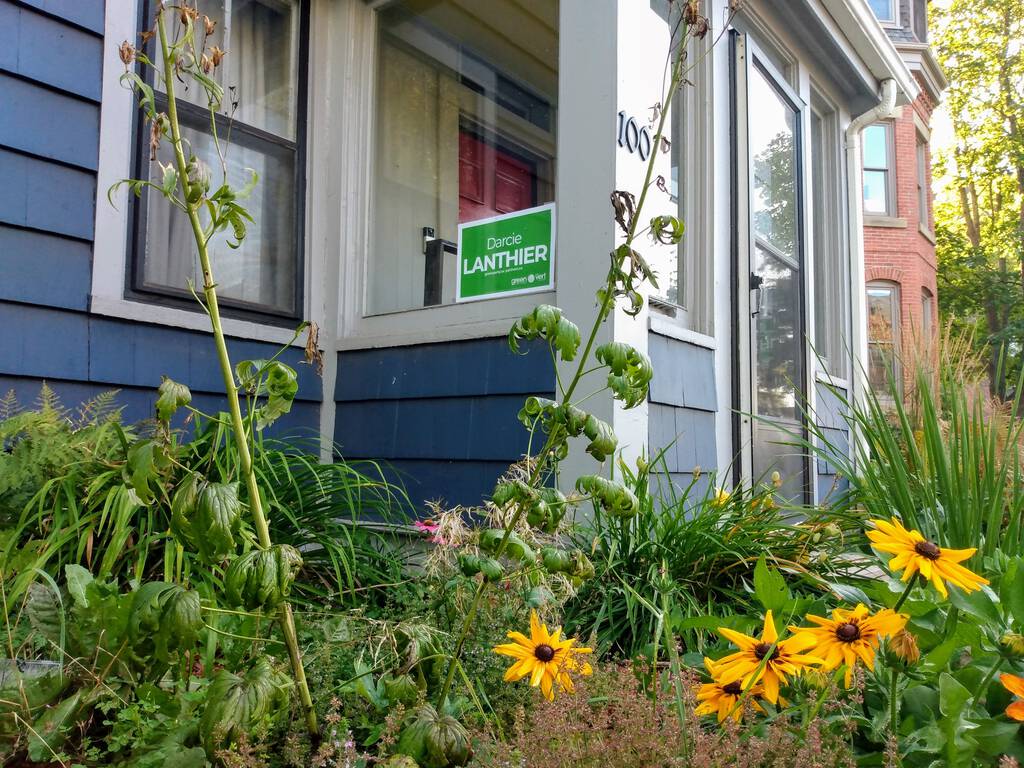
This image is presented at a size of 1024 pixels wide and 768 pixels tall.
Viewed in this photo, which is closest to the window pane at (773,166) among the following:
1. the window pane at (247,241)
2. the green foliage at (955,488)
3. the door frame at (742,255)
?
the door frame at (742,255)

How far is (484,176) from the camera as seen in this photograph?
4.65 meters

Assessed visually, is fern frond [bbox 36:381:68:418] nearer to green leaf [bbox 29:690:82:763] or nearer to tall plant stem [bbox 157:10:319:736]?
green leaf [bbox 29:690:82:763]

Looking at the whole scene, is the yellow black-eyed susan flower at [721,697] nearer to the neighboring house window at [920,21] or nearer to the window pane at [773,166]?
the window pane at [773,166]

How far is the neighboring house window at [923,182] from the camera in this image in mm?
14953

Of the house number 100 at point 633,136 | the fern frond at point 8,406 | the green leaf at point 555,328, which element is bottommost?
the fern frond at point 8,406

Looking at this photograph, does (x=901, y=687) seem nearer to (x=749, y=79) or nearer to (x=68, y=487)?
(x=68, y=487)

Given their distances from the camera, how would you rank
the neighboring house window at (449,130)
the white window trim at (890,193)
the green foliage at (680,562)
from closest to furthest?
the green foliage at (680,562) < the neighboring house window at (449,130) < the white window trim at (890,193)

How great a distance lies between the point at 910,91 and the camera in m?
6.12

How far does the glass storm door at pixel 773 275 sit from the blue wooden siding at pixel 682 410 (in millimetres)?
356

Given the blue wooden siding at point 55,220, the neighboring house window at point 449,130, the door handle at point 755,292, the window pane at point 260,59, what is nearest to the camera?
the blue wooden siding at point 55,220

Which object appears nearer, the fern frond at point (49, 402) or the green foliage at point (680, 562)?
the green foliage at point (680, 562)

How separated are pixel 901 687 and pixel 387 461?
2.29 metres


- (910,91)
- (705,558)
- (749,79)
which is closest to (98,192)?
(705,558)

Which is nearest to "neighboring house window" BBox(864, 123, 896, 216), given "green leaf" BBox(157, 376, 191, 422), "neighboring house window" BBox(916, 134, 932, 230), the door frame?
"neighboring house window" BBox(916, 134, 932, 230)
